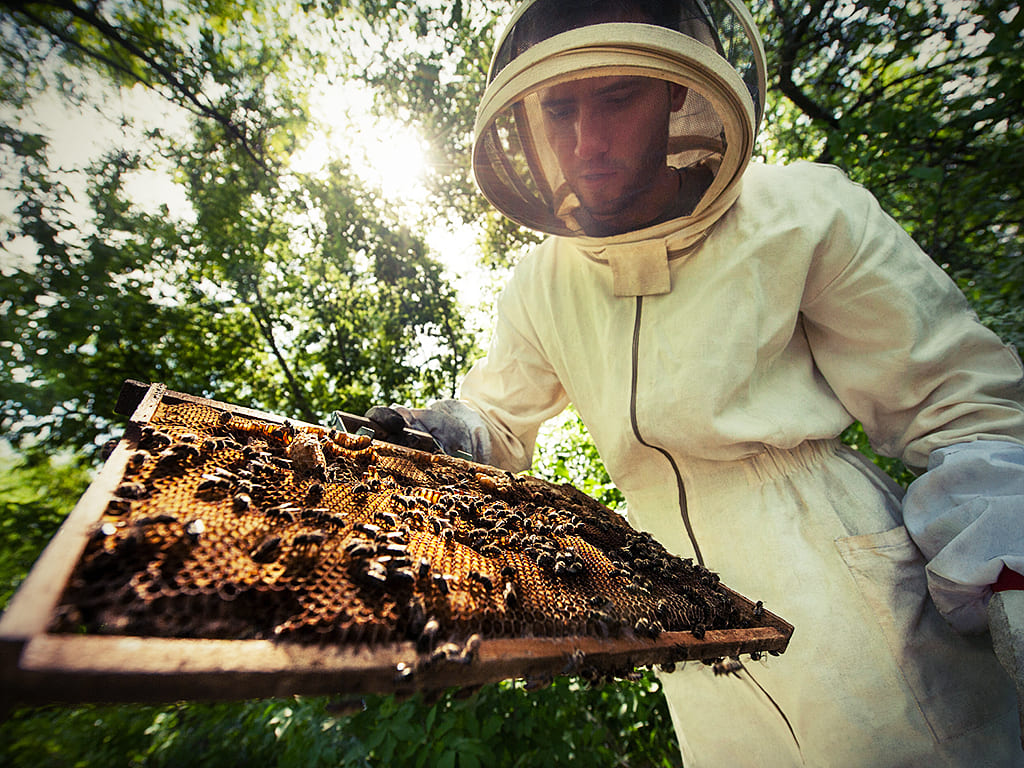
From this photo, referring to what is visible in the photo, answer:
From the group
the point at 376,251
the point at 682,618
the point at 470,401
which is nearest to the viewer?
the point at 682,618

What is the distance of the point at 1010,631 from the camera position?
1.36m

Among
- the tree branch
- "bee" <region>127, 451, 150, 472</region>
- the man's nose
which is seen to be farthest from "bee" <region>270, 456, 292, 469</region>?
the tree branch

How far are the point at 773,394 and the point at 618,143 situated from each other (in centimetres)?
129

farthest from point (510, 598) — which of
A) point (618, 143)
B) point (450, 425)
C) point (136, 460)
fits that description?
point (618, 143)

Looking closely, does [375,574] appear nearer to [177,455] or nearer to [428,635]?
[428,635]

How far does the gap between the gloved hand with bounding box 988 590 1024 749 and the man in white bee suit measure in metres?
0.03

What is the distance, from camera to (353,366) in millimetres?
6766

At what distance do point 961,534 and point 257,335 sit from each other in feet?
25.0

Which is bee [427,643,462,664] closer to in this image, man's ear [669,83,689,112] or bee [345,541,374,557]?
bee [345,541,374,557]

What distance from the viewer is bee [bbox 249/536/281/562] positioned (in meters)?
0.86

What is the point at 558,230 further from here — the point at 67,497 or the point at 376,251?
the point at 67,497

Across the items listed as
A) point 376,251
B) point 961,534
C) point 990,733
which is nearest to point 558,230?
point 961,534

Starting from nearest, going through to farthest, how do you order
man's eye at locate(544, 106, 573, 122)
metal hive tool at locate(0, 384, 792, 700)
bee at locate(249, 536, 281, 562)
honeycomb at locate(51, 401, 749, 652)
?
metal hive tool at locate(0, 384, 792, 700) < honeycomb at locate(51, 401, 749, 652) < bee at locate(249, 536, 281, 562) < man's eye at locate(544, 106, 573, 122)

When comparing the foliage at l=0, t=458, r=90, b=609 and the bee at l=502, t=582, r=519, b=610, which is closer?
the bee at l=502, t=582, r=519, b=610
